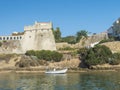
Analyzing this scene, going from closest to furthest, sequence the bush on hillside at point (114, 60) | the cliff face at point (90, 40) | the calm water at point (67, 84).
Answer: the calm water at point (67, 84) → the bush on hillside at point (114, 60) → the cliff face at point (90, 40)

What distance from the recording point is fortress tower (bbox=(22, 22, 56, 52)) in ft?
294

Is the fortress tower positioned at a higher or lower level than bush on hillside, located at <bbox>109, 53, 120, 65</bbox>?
higher

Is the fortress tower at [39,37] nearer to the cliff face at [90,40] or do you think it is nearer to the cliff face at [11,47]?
the cliff face at [11,47]

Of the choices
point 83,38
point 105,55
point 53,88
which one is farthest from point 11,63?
point 53,88

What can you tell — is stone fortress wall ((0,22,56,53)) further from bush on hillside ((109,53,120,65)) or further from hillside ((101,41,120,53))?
bush on hillside ((109,53,120,65))

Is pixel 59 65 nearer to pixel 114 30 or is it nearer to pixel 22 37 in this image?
pixel 22 37

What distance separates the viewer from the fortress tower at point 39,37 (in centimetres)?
8956

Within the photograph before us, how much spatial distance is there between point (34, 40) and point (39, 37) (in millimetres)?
1674

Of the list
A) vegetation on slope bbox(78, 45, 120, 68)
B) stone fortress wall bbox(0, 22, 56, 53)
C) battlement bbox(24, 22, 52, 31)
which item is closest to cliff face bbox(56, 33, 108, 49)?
stone fortress wall bbox(0, 22, 56, 53)

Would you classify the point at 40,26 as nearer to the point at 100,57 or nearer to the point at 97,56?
the point at 97,56

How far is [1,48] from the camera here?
90.6m

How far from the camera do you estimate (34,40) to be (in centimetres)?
9050

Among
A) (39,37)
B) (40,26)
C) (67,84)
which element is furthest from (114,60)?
(67,84)

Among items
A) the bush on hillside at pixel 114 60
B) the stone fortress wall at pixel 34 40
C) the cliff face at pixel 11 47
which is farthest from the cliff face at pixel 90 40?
the bush on hillside at pixel 114 60
